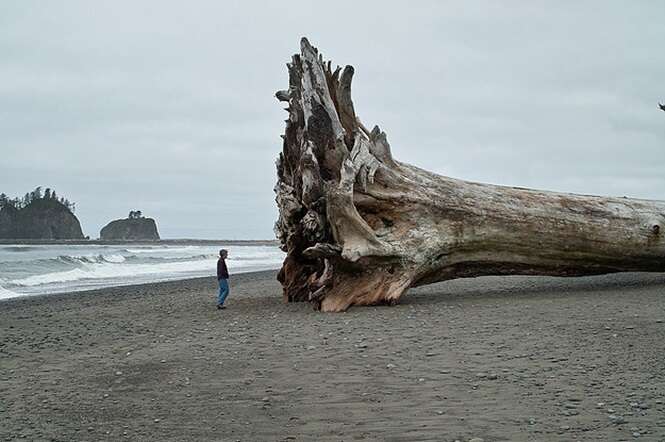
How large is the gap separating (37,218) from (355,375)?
376 ft

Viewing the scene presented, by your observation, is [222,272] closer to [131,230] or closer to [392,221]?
[392,221]

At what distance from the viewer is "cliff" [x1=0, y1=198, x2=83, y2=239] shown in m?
108

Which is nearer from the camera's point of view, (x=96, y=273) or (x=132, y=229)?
(x=96, y=273)

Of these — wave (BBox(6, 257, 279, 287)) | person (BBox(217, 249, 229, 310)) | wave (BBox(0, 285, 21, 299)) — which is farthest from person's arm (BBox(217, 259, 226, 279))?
wave (BBox(6, 257, 279, 287))

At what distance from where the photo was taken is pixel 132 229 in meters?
136

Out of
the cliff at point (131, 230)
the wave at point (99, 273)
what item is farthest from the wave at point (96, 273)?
the cliff at point (131, 230)

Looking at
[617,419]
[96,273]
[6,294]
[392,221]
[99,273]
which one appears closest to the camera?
[617,419]

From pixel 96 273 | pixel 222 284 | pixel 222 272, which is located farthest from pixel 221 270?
pixel 96 273

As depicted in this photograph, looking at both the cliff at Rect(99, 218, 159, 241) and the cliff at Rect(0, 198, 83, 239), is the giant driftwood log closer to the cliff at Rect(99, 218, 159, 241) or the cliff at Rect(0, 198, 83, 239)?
the cliff at Rect(0, 198, 83, 239)

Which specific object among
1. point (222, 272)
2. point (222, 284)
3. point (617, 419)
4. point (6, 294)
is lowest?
point (6, 294)

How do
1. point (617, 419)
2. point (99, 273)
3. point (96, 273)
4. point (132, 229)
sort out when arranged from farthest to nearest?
point (132, 229) → point (99, 273) → point (96, 273) → point (617, 419)

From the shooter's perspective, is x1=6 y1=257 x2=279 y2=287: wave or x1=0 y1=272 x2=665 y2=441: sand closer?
x1=0 y1=272 x2=665 y2=441: sand

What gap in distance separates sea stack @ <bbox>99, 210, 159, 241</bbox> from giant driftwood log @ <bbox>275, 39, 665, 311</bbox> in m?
128

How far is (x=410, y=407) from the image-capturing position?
5.02 m
